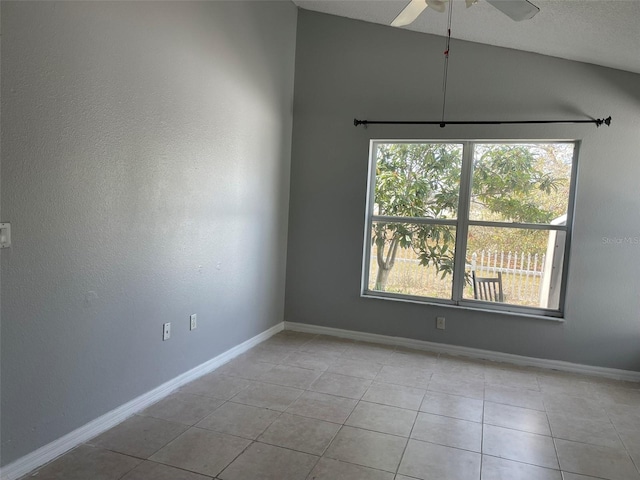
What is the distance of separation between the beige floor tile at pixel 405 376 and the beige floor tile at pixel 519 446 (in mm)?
693

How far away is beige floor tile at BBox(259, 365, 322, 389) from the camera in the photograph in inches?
127

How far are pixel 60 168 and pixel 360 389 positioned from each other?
2.30m

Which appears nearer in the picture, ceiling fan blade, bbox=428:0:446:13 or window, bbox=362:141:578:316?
ceiling fan blade, bbox=428:0:446:13

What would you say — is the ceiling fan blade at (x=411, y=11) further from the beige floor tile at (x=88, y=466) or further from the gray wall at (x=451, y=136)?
the beige floor tile at (x=88, y=466)

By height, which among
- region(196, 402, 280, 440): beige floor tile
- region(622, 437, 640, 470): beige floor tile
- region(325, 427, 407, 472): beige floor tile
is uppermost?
region(622, 437, 640, 470): beige floor tile

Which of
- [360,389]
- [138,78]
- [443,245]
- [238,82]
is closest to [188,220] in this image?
[138,78]

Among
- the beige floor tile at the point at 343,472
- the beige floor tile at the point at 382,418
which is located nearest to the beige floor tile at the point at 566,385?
the beige floor tile at the point at 382,418

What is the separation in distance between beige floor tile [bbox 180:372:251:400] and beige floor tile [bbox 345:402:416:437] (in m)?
0.83

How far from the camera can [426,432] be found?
259cm

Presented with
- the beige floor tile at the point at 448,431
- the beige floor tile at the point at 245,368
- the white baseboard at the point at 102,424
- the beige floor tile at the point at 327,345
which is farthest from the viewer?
the beige floor tile at the point at 327,345

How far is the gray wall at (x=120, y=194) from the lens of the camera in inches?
76.9

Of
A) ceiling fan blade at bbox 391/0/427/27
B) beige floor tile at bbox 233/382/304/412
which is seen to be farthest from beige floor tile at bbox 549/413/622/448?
ceiling fan blade at bbox 391/0/427/27

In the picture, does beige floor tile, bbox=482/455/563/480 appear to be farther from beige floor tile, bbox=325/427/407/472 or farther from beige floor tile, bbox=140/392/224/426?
beige floor tile, bbox=140/392/224/426

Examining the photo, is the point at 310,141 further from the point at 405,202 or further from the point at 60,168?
the point at 60,168
